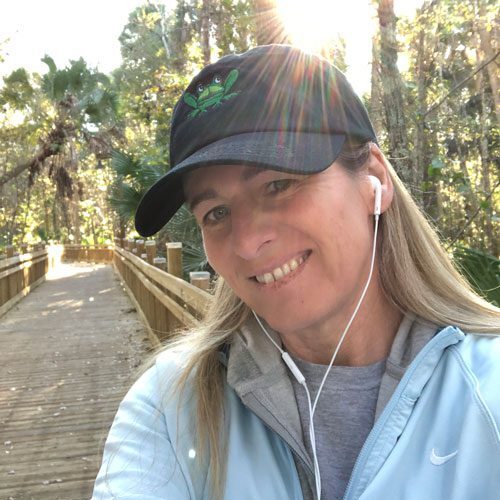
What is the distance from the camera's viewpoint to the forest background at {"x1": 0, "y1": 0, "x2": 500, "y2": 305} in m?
5.82

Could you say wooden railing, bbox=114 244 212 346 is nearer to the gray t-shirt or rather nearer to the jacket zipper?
the gray t-shirt

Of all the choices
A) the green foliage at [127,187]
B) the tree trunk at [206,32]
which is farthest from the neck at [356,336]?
the green foliage at [127,187]

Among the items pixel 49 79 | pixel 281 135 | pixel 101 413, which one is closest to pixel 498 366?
pixel 281 135

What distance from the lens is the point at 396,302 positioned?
1.36 metres

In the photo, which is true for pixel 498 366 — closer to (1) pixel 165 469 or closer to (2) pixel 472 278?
(1) pixel 165 469

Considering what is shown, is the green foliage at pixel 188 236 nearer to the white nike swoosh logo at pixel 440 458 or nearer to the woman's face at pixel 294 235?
the woman's face at pixel 294 235

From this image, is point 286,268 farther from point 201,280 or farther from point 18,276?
point 18,276

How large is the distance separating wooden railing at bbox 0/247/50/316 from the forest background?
2546 mm

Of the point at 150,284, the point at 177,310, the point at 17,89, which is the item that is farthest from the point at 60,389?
the point at 17,89

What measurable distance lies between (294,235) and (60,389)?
5.37 metres

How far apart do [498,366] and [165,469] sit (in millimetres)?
677

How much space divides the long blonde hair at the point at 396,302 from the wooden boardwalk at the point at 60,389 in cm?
82

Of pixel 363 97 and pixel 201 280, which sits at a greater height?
pixel 363 97

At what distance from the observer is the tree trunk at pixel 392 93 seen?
18.4 feet
